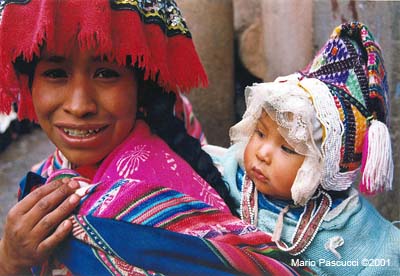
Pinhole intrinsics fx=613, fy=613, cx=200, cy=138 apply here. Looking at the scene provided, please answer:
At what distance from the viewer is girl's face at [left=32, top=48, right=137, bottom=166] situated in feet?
4.79

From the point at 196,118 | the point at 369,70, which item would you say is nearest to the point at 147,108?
the point at 369,70

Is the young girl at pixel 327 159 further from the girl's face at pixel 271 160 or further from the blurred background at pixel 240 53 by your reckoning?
the blurred background at pixel 240 53

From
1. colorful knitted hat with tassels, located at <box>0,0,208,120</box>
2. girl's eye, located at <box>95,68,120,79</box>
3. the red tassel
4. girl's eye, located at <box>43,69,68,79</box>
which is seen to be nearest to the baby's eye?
colorful knitted hat with tassels, located at <box>0,0,208,120</box>

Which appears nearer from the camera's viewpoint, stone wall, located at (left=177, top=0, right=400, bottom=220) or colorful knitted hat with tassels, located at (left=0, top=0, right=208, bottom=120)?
colorful knitted hat with tassels, located at (left=0, top=0, right=208, bottom=120)

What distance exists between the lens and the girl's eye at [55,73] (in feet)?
4.86

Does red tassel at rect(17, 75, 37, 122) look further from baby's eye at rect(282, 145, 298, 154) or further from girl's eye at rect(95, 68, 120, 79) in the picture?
baby's eye at rect(282, 145, 298, 154)

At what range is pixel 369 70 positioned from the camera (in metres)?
1.55

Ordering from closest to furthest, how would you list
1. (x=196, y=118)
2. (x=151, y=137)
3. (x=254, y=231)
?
(x=254, y=231) → (x=151, y=137) → (x=196, y=118)

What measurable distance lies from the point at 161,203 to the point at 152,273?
0.16 meters

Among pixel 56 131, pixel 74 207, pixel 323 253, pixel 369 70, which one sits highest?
pixel 369 70

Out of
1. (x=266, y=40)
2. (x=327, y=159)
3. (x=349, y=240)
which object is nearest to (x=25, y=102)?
(x=327, y=159)

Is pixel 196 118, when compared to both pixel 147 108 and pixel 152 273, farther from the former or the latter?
pixel 152 273

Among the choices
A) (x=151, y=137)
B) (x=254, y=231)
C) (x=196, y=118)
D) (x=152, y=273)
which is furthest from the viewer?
(x=196, y=118)

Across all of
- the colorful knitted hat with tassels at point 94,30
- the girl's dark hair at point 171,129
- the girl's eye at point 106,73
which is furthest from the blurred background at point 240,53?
the girl's eye at point 106,73
